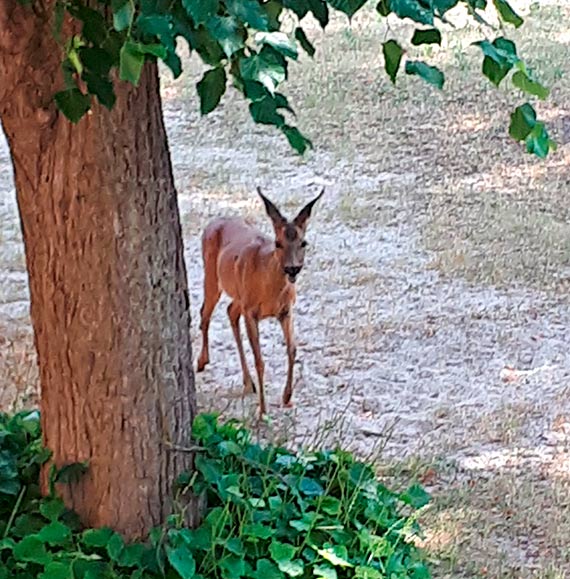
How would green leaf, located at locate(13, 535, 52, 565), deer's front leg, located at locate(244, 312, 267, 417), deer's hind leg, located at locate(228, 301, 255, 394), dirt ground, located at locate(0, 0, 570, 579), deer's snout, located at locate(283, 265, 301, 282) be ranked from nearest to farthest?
green leaf, located at locate(13, 535, 52, 565), dirt ground, located at locate(0, 0, 570, 579), deer's snout, located at locate(283, 265, 301, 282), deer's front leg, located at locate(244, 312, 267, 417), deer's hind leg, located at locate(228, 301, 255, 394)

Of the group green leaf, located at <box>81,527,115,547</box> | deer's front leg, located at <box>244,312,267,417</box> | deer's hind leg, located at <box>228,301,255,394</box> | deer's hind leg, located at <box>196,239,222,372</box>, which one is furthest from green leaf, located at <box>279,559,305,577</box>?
deer's hind leg, located at <box>196,239,222,372</box>

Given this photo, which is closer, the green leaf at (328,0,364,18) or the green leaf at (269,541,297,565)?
the green leaf at (328,0,364,18)

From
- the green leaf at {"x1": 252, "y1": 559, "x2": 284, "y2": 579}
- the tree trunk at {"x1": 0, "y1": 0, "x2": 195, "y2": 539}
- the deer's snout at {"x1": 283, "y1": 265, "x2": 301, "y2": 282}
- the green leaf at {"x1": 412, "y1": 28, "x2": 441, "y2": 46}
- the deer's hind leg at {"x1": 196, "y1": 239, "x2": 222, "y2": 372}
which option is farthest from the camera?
the deer's hind leg at {"x1": 196, "y1": 239, "x2": 222, "y2": 372}

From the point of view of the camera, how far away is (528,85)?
205cm

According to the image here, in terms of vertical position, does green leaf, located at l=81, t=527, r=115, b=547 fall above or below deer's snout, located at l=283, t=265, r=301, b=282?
below

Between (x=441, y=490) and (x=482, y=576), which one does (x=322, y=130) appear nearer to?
(x=441, y=490)

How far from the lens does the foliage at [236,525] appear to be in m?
2.87

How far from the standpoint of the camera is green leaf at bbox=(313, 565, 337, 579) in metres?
3.00

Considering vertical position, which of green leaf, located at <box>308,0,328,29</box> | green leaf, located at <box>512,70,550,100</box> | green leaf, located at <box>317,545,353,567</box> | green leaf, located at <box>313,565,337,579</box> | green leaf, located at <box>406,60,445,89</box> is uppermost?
green leaf, located at <box>308,0,328,29</box>

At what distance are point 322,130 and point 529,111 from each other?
780cm

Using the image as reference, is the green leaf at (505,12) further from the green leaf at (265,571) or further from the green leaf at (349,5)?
the green leaf at (265,571)

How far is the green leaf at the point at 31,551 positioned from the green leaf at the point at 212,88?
138 centimetres

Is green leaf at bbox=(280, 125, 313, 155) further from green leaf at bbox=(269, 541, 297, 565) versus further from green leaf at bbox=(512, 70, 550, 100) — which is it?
green leaf at bbox=(269, 541, 297, 565)

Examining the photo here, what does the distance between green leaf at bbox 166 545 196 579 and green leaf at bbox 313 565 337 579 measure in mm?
333
